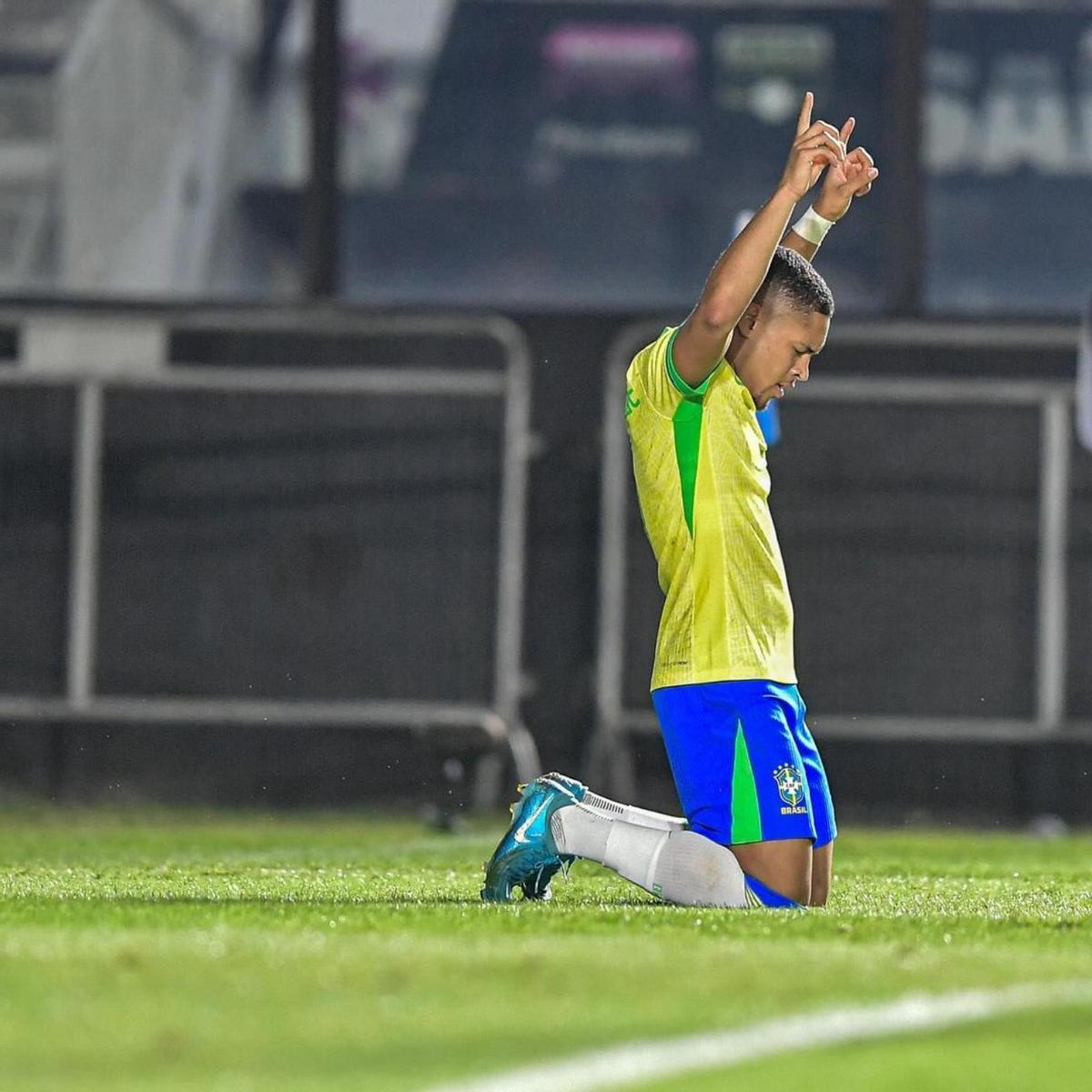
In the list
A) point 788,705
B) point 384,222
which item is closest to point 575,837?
point 788,705

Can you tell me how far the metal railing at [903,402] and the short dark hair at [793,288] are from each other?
5134 millimetres

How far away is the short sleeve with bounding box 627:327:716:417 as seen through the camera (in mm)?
5910

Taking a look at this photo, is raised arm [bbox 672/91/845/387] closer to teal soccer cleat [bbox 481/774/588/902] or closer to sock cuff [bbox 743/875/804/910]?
teal soccer cleat [bbox 481/774/588/902]

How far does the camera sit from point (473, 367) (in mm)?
11336

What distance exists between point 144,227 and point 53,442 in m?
1.14

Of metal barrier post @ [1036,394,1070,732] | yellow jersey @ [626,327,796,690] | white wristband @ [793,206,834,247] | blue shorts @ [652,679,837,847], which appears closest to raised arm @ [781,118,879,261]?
white wristband @ [793,206,834,247]

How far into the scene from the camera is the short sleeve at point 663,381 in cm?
591

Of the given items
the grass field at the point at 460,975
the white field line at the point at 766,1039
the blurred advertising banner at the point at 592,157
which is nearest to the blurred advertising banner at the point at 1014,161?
the blurred advertising banner at the point at 592,157

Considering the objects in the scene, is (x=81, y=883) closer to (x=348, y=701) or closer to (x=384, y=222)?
(x=348, y=701)

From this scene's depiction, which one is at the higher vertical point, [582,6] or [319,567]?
[582,6]

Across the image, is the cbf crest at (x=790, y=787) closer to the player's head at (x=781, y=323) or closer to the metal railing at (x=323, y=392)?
the player's head at (x=781, y=323)

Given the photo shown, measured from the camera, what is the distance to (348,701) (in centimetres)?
1104

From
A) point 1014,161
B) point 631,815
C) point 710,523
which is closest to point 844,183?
point 710,523

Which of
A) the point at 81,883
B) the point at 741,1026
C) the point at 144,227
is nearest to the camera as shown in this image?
the point at 741,1026
